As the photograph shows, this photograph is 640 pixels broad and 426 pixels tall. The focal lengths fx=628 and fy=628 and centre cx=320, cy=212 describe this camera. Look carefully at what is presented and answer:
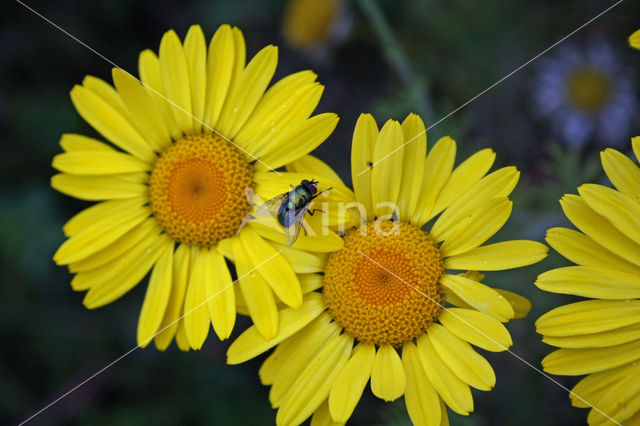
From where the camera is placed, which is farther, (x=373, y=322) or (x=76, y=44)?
(x=76, y=44)

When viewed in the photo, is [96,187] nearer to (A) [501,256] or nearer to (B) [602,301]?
(A) [501,256]

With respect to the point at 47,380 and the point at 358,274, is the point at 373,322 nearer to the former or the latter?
the point at 358,274

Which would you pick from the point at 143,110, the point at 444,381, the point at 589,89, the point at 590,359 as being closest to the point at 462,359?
the point at 444,381

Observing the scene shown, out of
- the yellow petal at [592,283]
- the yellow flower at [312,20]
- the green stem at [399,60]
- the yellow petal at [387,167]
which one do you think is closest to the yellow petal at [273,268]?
the yellow petal at [387,167]

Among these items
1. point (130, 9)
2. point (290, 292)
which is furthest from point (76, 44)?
point (290, 292)

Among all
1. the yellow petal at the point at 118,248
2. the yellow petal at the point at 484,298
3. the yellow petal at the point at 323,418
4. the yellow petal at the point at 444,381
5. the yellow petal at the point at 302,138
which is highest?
the yellow petal at the point at 118,248

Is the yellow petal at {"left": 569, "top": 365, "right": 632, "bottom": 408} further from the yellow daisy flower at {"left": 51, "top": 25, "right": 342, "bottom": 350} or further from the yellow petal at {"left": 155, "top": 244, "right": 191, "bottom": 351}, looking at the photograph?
the yellow petal at {"left": 155, "top": 244, "right": 191, "bottom": 351}

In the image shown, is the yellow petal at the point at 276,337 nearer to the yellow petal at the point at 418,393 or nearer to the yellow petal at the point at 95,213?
the yellow petal at the point at 418,393
